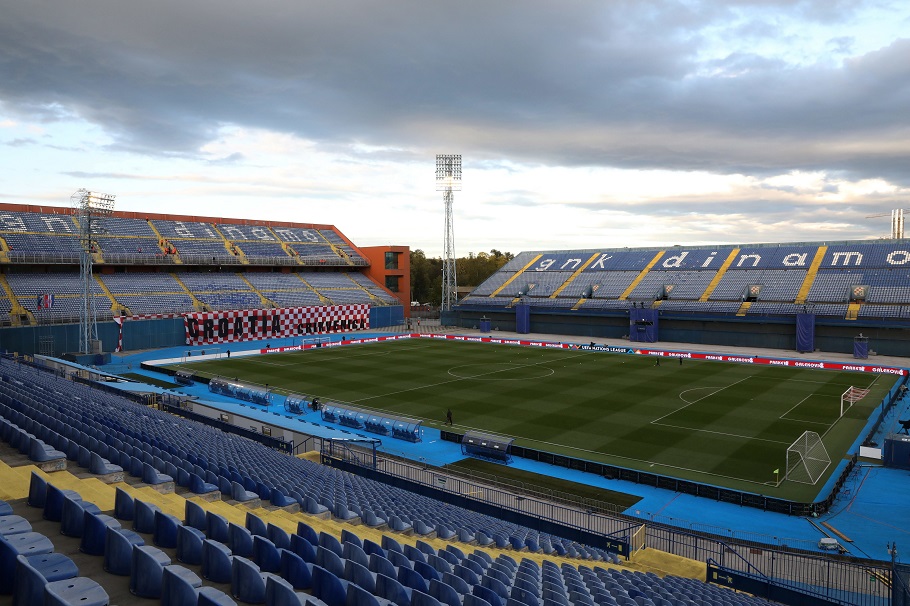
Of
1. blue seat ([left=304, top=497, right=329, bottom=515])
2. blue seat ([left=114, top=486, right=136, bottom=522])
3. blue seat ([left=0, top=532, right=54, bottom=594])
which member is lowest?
blue seat ([left=304, top=497, right=329, bottom=515])

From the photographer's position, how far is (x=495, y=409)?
33344 millimetres

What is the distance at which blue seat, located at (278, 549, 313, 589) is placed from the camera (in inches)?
237

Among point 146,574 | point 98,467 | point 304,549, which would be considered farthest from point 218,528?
point 98,467

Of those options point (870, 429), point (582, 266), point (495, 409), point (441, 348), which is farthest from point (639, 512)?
point (582, 266)

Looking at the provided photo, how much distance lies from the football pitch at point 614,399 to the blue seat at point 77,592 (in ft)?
72.7

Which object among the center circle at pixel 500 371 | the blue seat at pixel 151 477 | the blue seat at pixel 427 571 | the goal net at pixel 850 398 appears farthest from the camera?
the center circle at pixel 500 371

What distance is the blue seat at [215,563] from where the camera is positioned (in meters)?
5.68

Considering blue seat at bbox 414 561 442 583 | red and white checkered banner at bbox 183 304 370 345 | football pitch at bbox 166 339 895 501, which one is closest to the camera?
blue seat at bbox 414 561 442 583

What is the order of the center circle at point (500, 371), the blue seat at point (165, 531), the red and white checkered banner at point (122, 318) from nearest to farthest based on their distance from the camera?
the blue seat at point (165, 531) < the center circle at point (500, 371) < the red and white checkered banner at point (122, 318)

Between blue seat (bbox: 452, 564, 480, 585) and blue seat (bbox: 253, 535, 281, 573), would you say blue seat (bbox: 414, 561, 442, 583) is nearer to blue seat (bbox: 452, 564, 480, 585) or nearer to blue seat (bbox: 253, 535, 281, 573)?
blue seat (bbox: 452, 564, 480, 585)

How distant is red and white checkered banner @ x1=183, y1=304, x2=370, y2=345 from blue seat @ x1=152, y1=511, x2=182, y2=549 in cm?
5607

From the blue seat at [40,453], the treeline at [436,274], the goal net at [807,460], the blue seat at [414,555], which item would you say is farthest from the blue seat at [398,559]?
the treeline at [436,274]

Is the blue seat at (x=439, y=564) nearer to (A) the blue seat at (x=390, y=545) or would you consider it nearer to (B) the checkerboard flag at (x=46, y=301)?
(A) the blue seat at (x=390, y=545)

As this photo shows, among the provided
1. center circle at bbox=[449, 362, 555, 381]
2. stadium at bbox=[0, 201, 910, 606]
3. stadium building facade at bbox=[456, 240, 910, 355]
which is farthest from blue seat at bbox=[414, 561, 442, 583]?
stadium building facade at bbox=[456, 240, 910, 355]
